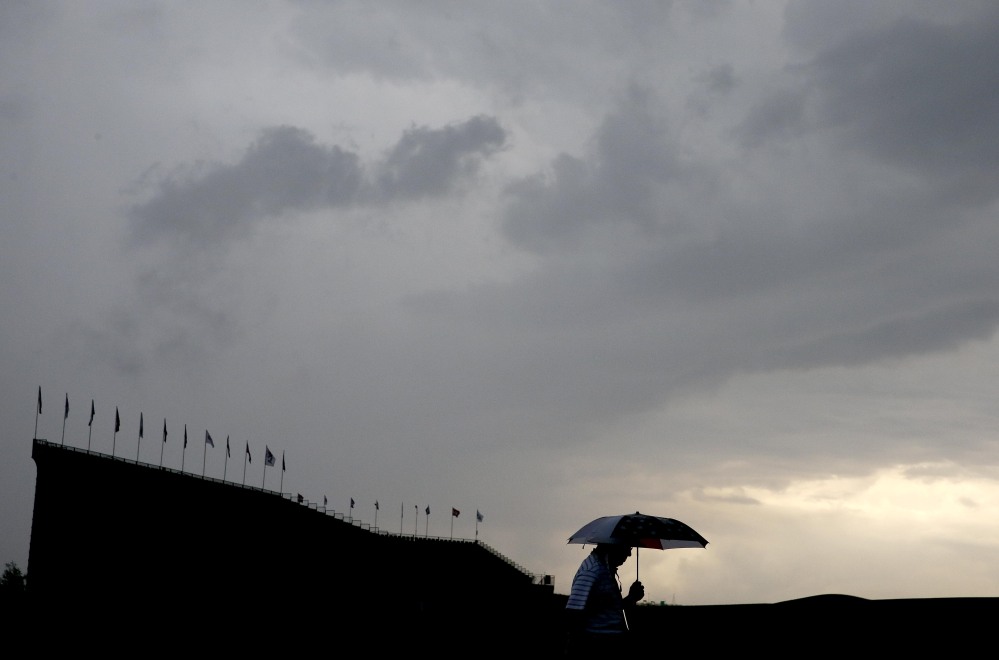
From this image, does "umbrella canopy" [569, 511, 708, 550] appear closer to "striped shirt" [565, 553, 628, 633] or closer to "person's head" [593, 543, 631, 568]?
"person's head" [593, 543, 631, 568]

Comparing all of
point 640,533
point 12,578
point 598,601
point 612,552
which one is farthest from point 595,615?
point 12,578

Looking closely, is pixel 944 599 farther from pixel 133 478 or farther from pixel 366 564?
pixel 366 564

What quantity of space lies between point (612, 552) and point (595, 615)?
59cm

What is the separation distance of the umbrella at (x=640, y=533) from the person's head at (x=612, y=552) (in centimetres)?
Answer: 5

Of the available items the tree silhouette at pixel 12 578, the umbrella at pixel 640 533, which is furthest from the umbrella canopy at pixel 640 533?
the tree silhouette at pixel 12 578

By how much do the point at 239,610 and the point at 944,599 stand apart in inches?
2648

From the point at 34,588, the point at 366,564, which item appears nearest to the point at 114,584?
the point at 34,588

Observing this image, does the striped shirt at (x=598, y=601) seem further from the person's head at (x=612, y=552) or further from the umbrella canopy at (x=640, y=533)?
the umbrella canopy at (x=640, y=533)

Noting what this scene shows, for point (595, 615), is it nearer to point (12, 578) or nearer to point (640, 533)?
point (640, 533)

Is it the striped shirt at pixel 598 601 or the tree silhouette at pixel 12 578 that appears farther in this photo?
the tree silhouette at pixel 12 578

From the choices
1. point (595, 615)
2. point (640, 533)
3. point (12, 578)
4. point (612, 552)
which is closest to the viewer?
point (595, 615)

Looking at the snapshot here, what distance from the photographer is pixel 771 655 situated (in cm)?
1198

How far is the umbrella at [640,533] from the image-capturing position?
10.0 metres

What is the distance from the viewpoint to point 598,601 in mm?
9273
